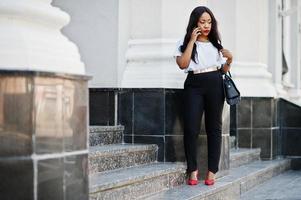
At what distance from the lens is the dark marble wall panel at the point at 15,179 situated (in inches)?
121

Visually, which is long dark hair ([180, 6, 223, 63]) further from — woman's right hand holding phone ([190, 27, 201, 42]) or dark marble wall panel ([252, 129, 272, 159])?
dark marble wall panel ([252, 129, 272, 159])

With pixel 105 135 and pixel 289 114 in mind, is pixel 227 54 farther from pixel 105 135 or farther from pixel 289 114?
pixel 289 114

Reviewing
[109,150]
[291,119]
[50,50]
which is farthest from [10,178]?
[291,119]

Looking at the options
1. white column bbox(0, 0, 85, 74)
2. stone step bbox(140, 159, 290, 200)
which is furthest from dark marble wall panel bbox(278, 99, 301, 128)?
white column bbox(0, 0, 85, 74)

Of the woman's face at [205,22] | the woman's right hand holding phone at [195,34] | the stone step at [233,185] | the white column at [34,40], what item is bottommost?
the stone step at [233,185]

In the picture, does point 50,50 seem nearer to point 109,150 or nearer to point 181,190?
point 109,150

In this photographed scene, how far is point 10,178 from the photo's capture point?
3086 mm

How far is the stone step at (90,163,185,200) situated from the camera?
4312mm

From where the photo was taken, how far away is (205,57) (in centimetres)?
559

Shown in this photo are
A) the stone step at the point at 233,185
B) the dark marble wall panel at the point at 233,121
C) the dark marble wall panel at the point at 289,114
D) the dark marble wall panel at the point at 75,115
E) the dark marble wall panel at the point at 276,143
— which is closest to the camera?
the dark marble wall panel at the point at 75,115

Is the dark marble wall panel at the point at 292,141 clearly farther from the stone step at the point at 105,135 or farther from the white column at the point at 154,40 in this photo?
the stone step at the point at 105,135

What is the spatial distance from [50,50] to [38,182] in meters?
0.82

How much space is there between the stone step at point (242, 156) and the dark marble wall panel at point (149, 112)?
154cm

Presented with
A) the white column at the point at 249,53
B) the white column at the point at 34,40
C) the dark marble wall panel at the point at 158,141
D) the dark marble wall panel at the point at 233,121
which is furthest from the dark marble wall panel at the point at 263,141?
the white column at the point at 34,40
